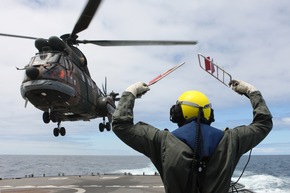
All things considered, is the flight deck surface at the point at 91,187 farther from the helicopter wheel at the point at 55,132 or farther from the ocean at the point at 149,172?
the ocean at the point at 149,172

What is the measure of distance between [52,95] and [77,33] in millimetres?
4848

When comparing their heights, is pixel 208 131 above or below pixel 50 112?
below

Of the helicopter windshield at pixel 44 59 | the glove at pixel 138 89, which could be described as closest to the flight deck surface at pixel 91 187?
the helicopter windshield at pixel 44 59

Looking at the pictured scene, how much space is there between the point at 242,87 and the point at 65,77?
14.0 metres

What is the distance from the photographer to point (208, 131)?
8.08ft

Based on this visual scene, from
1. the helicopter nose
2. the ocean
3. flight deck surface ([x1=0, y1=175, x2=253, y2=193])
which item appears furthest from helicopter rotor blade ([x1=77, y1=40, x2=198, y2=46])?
the ocean

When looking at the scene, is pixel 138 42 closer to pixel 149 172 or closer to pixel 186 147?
pixel 186 147

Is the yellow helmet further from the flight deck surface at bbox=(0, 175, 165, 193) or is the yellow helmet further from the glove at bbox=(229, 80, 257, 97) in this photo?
the flight deck surface at bbox=(0, 175, 165, 193)

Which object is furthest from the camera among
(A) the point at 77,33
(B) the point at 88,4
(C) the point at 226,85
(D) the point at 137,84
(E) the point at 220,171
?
(A) the point at 77,33

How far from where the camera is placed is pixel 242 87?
2.86m

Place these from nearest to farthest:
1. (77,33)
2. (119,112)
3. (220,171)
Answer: (220,171), (119,112), (77,33)

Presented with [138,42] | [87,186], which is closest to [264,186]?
[87,186]

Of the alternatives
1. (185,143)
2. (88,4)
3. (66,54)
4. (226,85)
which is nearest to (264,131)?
(226,85)

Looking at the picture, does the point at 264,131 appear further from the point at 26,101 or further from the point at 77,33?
the point at 77,33
